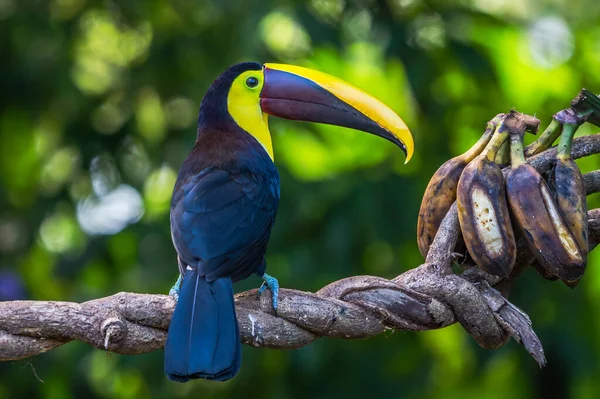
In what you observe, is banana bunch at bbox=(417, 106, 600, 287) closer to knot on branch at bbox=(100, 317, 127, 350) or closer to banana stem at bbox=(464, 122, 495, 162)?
banana stem at bbox=(464, 122, 495, 162)

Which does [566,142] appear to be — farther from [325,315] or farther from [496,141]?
[325,315]

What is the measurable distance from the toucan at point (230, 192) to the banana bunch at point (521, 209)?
560 millimetres

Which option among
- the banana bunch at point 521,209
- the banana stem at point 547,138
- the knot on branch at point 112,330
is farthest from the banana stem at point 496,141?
the knot on branch at point 112,330

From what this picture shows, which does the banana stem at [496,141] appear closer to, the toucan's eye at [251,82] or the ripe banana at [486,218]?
the ripe banana at [486,218]

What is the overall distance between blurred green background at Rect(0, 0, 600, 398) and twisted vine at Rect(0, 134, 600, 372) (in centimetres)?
236

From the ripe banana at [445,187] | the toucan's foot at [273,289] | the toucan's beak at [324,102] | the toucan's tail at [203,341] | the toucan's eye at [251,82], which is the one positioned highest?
the toucan's eye at [251,82]

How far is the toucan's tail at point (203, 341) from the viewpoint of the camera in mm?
2311

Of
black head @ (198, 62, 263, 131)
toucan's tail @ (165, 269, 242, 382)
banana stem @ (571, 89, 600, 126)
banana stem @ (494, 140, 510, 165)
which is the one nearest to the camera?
toucan's tail @ (165, 269, 242, 382)

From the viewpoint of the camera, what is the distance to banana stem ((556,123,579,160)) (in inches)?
99.0

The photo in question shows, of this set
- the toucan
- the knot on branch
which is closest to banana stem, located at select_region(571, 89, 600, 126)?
the toucan

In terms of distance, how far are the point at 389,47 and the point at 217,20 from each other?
1556 mm

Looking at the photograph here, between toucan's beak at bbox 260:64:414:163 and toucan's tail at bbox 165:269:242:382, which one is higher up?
toucan's beak at bbox 260:64:414:163

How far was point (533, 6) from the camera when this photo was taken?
25.2ft

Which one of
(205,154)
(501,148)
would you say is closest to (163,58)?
(205,154)
